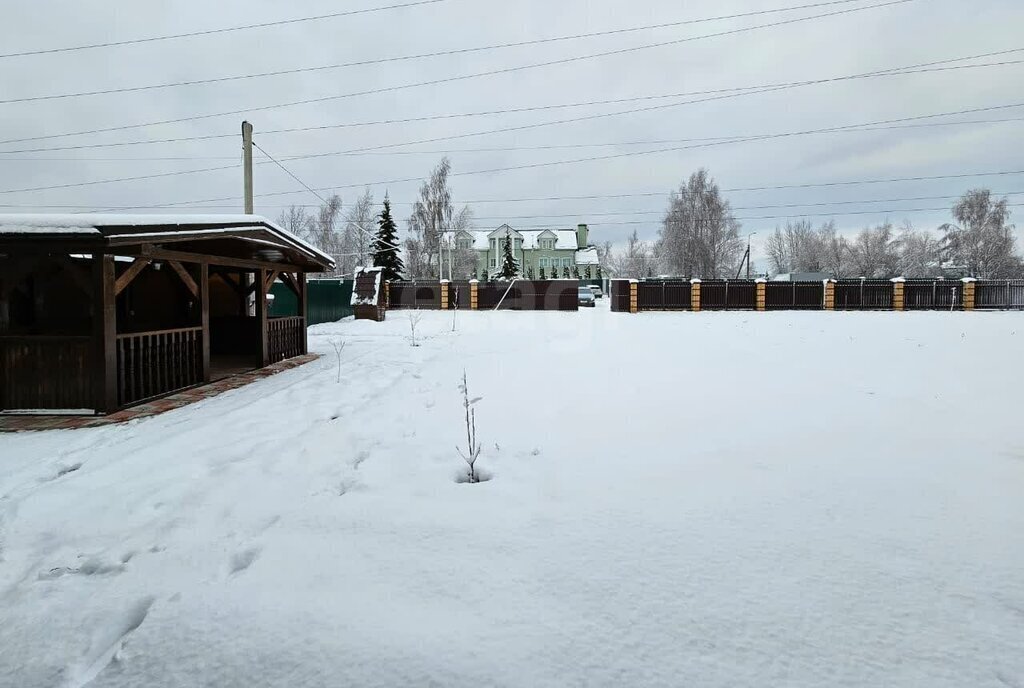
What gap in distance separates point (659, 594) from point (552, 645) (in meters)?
0.56

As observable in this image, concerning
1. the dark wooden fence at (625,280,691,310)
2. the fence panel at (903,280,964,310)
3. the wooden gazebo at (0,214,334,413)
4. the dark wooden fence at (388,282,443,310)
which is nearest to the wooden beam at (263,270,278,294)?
the wooden gazebo at (0,214,334,413)

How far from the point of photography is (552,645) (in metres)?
1.87

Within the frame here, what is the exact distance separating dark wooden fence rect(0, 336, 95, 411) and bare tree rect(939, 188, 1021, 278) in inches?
2304

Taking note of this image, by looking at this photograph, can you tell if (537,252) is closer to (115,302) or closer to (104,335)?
(115,302)

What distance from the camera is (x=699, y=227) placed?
1822 inches

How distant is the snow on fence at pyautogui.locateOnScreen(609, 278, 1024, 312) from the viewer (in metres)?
25.9

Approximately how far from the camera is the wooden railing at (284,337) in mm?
9992

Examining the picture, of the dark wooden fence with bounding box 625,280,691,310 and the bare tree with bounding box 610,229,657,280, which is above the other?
the bare tree with bounding box 610,229,657,280

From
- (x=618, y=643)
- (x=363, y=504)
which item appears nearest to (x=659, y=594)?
(x=618, y=643)

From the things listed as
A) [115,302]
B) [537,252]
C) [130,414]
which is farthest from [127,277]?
[537,252]

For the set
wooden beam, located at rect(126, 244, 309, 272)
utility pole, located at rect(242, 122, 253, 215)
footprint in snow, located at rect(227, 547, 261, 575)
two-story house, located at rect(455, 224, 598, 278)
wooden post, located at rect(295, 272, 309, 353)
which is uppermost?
two-story house, located at rect(455, 224, 598, 278)

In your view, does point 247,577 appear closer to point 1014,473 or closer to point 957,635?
point 957,635

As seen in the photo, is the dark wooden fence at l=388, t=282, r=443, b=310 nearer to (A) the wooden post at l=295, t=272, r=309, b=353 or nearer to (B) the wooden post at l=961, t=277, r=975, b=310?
(A) the wooden post at l=295, t=272, r=309, b=353

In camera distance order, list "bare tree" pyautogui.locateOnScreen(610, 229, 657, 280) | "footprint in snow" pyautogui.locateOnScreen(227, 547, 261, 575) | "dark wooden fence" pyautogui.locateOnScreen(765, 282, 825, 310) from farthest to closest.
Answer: "bare tree" pyautogui.locateOnScreen(610, 229, 657, 280)
"dark wooden fence" pyautogui.locateOnScreen(765, 282, 825, 310)
"footprint in snow" pyautogui.locateOnScreen(227, 547, 261, 575)
